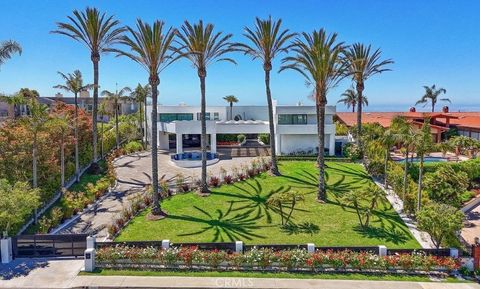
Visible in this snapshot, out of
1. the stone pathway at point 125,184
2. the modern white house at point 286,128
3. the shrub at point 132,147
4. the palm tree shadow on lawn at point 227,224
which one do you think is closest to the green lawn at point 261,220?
the palm tree shadow on lawn at point 227,224

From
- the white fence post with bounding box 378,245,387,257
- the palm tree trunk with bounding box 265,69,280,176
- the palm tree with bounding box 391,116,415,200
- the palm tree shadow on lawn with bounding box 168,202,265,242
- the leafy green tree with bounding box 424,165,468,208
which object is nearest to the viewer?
the white fence post with bounding box 378,245,387,257

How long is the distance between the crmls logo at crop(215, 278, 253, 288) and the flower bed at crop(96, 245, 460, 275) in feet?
3.49

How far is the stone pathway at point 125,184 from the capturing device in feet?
79.2

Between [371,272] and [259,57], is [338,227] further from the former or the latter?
[259,57]

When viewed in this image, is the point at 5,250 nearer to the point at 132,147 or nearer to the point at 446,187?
the point at 446,187

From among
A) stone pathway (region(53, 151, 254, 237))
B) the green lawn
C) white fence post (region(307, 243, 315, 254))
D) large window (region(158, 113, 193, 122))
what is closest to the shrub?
stone pathway (region(53, 151, 254, 237))

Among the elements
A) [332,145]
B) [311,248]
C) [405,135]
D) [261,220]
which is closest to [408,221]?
[405,135]

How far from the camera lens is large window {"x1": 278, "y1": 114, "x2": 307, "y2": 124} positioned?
149 feet

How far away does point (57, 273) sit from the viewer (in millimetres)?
18203

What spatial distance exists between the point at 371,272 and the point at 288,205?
31.4ft

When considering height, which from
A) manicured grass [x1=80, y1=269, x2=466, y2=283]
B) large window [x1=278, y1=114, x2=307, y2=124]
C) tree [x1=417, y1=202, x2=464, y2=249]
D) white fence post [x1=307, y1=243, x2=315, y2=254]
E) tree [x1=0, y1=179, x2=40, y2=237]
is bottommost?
manicured grass [x1=80, y1=269, x2=466, y2=283]

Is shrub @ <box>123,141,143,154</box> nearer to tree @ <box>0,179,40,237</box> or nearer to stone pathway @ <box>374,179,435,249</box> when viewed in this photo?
tree @ <box>0,179,40,237</box>

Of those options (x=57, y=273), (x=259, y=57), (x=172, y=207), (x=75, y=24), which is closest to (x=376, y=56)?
(x=259, y=57)

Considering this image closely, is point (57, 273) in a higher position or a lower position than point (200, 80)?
lower
